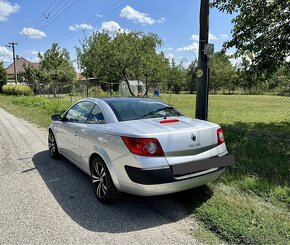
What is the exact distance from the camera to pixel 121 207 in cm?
379

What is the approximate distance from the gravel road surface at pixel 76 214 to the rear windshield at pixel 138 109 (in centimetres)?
118

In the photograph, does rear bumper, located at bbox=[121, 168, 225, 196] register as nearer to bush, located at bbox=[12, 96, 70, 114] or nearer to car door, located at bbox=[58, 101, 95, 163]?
car door, located at bbox=[58, 101, 95, 163]

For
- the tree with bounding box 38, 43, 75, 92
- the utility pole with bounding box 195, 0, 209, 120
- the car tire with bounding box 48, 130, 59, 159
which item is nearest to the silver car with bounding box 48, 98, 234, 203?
the car tire with bounding box 48, 130, 59, 159

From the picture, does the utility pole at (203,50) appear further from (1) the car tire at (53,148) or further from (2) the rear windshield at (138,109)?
(1) the car tire at (53,148)

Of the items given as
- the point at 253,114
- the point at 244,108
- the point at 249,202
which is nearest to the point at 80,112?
the point at 249,202

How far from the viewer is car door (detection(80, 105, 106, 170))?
13.0ft

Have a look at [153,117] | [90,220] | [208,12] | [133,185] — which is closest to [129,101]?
[153,117]

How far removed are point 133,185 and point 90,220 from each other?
722mm

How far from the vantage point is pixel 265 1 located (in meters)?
7.73

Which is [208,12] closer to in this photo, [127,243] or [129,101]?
[129,101]

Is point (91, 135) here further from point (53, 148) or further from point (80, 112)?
point (53, 148)

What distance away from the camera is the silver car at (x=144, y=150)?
10.7 feet

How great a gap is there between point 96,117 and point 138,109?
66cm

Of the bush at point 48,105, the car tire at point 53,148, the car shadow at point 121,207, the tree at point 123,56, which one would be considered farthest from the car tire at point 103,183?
the tree at point 123,56
